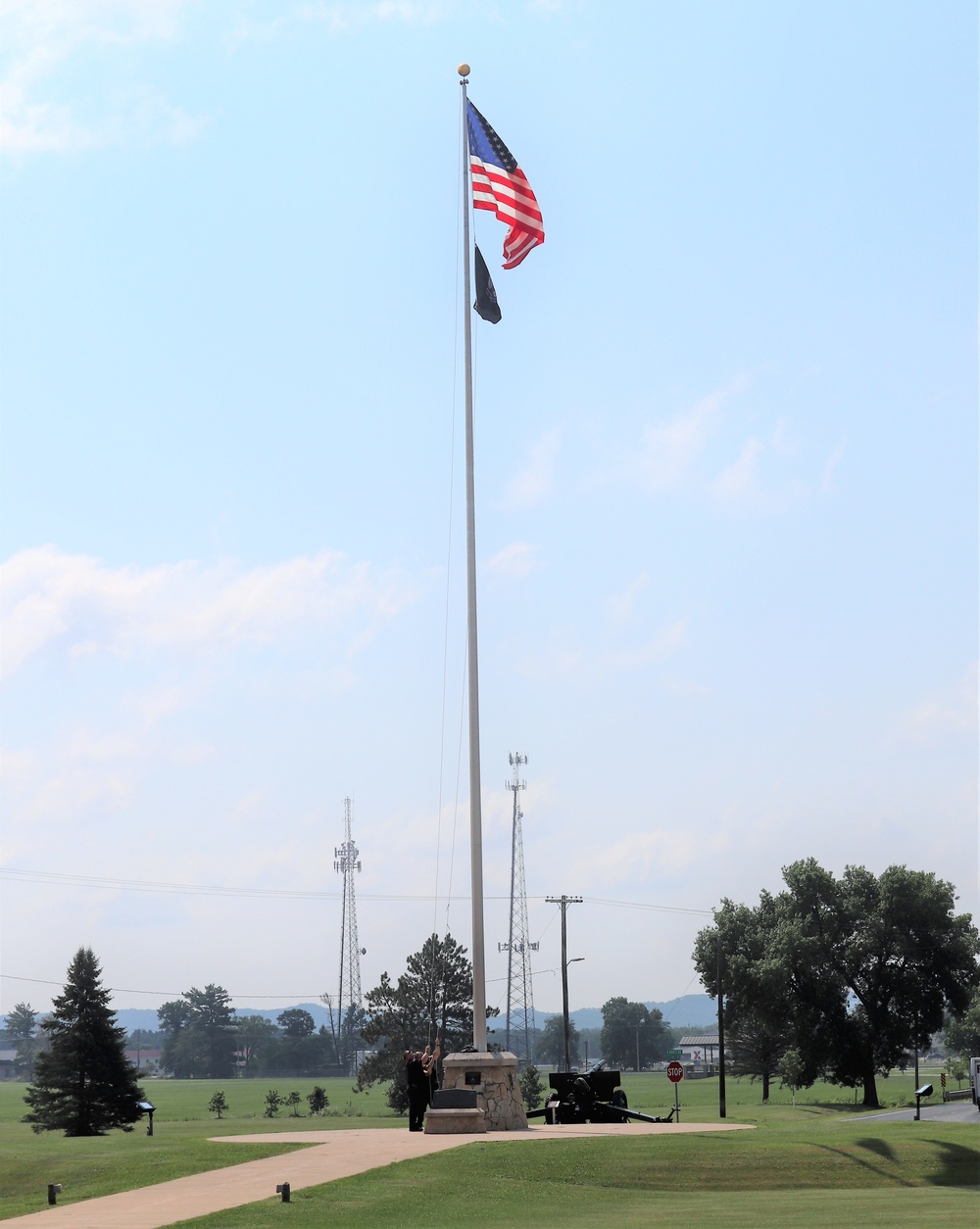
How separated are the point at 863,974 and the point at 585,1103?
124 ft

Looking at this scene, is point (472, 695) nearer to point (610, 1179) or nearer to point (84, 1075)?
point (610, 1179)

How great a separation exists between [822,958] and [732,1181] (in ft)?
142

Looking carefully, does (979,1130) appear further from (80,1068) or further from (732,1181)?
(80,1068)

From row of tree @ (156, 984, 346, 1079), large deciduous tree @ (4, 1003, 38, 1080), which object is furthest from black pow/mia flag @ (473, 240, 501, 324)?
large deciduous tree @ (4, 1003, 38, 1080)

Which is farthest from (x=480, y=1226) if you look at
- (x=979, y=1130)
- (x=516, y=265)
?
(x=516, y=265)

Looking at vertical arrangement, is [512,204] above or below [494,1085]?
above

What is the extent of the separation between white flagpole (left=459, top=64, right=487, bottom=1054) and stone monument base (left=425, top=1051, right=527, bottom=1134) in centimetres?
81

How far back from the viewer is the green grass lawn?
55.4ft

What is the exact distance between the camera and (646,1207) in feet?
59.4

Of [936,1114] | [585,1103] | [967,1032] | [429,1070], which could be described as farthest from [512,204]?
[967,1032]

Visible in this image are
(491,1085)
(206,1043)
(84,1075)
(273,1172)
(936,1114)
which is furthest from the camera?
(206,1043)

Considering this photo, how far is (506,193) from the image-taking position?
28641 millimetres

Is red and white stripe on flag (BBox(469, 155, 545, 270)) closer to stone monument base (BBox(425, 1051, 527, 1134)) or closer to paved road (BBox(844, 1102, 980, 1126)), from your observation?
stone monument base (BBox(425, 1051, 527, 1134))

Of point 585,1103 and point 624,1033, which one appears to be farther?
point 624,1033
